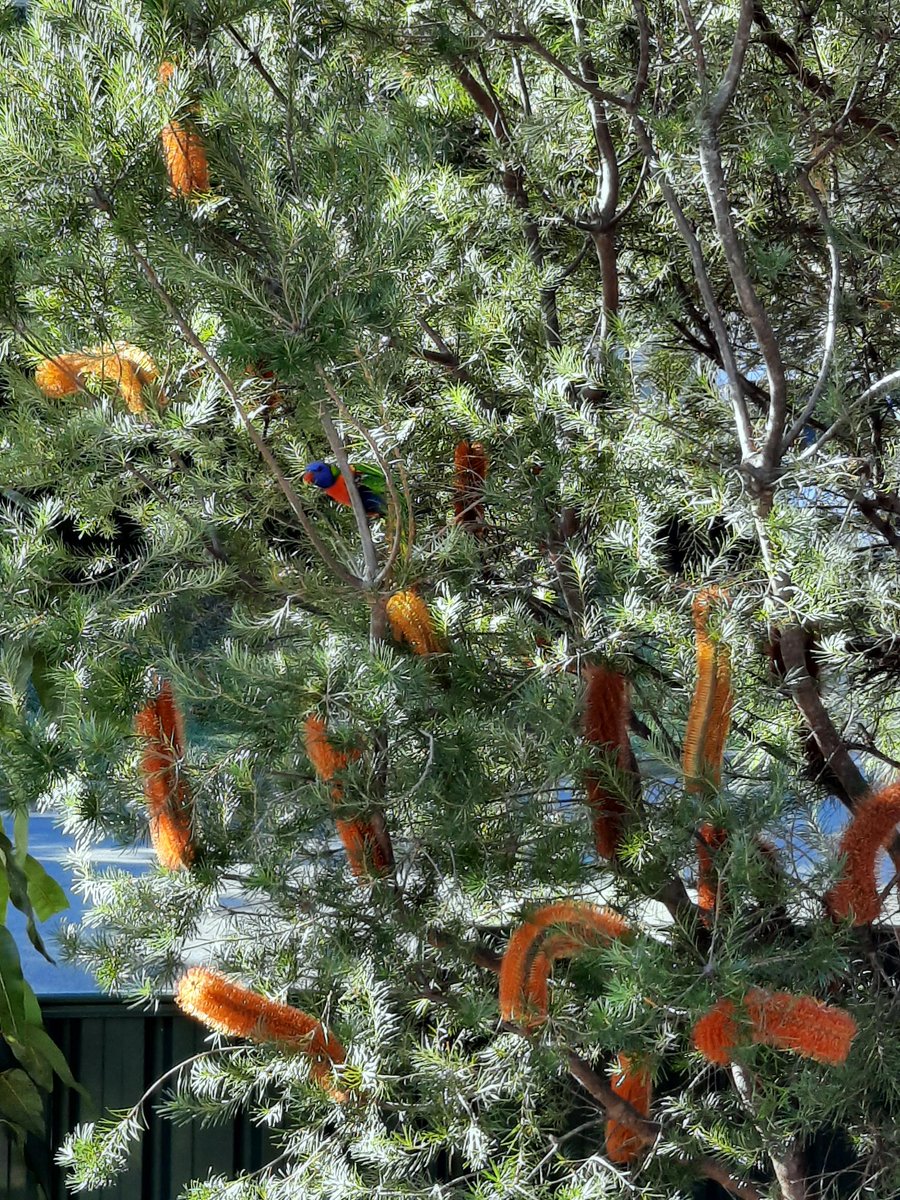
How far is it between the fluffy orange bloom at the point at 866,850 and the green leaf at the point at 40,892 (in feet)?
5.10

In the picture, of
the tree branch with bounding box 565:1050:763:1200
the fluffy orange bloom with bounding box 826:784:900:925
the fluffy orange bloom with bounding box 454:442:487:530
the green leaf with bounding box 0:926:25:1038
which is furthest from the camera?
the green leaf with bounding box 0:926:25:1038

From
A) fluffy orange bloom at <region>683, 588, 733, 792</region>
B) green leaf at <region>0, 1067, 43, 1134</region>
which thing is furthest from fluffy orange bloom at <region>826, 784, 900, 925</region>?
green leaf at <region>0, 1067, 43, 1134</region>

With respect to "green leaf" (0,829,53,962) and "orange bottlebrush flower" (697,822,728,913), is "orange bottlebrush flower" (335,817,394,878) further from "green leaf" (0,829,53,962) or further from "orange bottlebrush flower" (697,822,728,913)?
"green leaf" (0,829,53,962)

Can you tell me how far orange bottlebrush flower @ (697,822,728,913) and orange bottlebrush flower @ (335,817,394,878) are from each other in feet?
1.23

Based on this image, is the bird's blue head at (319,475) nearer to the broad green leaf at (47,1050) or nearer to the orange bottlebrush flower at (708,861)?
the orange bottlebrush flower at (708,861)

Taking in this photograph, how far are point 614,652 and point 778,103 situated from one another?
0.84 meters

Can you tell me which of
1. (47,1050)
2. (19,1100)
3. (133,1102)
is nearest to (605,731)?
(47,1050)

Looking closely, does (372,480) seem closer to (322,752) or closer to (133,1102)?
(322,752)

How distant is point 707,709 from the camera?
1.31 meters

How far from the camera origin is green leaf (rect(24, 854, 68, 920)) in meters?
2.43

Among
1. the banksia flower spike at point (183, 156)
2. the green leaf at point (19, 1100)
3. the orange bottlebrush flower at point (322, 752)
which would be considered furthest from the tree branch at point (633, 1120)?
the green leaf at point (19, 1100)

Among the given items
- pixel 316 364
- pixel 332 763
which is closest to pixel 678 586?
pixel 332 763

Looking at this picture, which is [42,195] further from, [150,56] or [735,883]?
[735,883]

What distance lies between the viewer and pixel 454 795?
1447 mm
